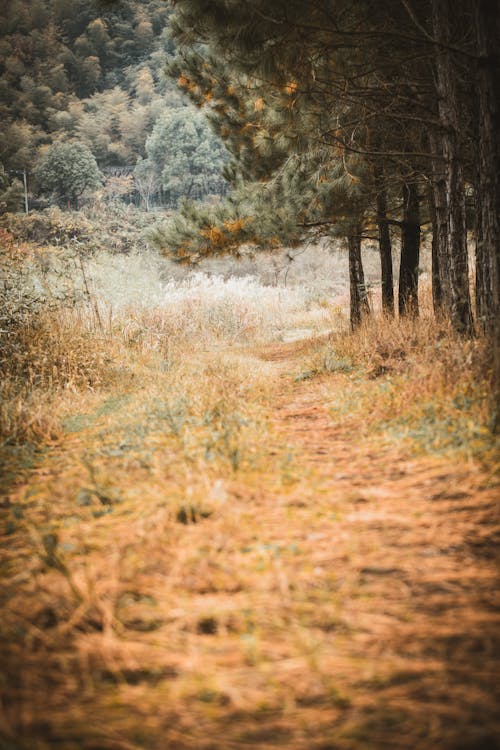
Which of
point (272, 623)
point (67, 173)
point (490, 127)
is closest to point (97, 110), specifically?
point (67, 173)

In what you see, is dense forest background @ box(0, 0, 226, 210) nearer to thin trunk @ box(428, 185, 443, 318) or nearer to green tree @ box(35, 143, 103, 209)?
green tree @ box(35, 143, 103, 209)

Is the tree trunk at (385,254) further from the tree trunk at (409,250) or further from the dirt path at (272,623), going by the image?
the dirt path at (272,623)

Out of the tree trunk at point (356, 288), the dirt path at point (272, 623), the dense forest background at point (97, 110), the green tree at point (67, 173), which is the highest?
the dense forest background at point (97, 110)

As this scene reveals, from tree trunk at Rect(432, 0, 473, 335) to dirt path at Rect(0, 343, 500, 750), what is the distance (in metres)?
3.11

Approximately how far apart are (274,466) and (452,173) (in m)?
3.83

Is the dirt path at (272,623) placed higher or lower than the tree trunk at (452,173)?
lower

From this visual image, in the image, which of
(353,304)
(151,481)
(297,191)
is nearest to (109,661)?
(151,481)

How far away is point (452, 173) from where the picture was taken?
175 inches

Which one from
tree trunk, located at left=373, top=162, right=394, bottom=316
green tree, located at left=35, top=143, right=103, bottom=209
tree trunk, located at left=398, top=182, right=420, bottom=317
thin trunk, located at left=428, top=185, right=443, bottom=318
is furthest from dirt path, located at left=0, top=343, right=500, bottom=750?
green tree, located at left=35, top=143, right=103, bottom=209

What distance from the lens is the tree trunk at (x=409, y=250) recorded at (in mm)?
7085

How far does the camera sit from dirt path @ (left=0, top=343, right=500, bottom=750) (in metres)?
0.88

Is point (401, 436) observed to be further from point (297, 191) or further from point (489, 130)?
point (297, 191)

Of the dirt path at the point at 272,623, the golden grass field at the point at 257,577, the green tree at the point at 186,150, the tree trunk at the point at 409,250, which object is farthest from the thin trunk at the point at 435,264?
the green tree at the point at 186,150

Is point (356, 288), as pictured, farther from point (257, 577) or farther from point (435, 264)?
point (257, 577)
